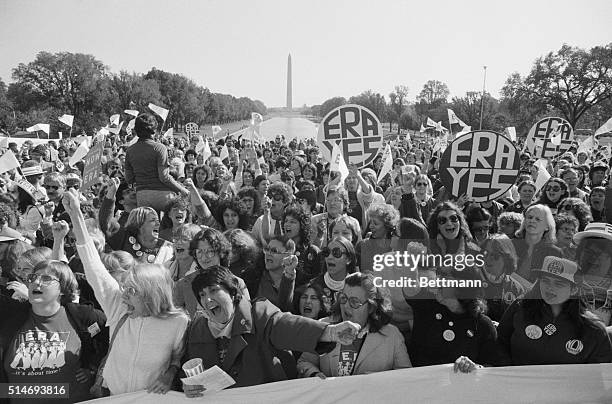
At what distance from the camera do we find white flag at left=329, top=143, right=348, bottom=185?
708 centimetres

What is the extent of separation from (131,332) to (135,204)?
3.91m

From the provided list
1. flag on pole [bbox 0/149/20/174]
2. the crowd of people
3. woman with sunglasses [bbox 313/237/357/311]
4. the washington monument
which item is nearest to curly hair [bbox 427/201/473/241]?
the crowd of people

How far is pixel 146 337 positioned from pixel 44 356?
72cm

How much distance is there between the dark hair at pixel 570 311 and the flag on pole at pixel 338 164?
3.87 metres

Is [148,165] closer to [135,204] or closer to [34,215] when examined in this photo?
[135,204]

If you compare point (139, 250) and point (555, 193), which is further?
point (555, 193)

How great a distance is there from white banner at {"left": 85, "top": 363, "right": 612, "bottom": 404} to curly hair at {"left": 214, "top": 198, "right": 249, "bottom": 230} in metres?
2.85

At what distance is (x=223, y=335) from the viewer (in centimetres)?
316

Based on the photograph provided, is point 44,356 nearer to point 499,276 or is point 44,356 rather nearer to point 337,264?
point 337,264

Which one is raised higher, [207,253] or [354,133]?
[354,133]

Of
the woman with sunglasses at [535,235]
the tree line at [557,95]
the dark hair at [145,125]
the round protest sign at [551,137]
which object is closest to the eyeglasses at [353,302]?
the woman with sunglasses at [535,235]

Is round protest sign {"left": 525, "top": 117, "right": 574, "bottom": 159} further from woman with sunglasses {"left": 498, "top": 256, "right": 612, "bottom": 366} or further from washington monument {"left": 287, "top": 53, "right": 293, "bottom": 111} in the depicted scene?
washington monument {"left": 287, "top": 53, "right": 293, "bottom": 111}

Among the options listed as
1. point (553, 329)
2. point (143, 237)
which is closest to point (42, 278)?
point (143, 237)

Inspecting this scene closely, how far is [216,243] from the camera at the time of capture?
4.23 metres
